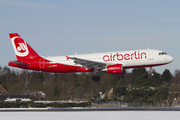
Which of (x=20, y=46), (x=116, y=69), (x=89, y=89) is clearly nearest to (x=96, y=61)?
(x=116, y=69)

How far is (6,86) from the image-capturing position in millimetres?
105500

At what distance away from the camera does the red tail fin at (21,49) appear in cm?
5288

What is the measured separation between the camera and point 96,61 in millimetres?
48375

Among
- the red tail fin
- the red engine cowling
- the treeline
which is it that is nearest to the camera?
the red engine cowling

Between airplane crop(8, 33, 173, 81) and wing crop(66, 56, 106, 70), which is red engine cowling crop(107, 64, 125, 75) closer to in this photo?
airplane crop(8, 33, 173, 81)

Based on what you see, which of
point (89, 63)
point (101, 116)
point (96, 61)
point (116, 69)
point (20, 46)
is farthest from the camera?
point (20, 46)

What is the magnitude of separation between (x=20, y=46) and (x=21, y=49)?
2.40ft

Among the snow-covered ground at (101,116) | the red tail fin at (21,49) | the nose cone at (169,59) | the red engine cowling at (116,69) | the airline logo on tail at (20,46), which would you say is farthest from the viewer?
the airline logo on tail at (20,46)

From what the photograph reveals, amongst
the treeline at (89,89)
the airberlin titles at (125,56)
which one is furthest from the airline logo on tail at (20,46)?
the treeline at (89,89)

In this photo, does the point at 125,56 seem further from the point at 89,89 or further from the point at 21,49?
the point at 89,89

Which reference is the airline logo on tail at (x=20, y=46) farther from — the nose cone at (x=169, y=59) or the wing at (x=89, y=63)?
the nose cone at (x=169, y=59)

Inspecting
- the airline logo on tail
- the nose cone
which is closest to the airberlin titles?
the nose cone

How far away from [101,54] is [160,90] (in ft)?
132

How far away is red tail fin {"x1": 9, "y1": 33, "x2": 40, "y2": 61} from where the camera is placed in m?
52.9
